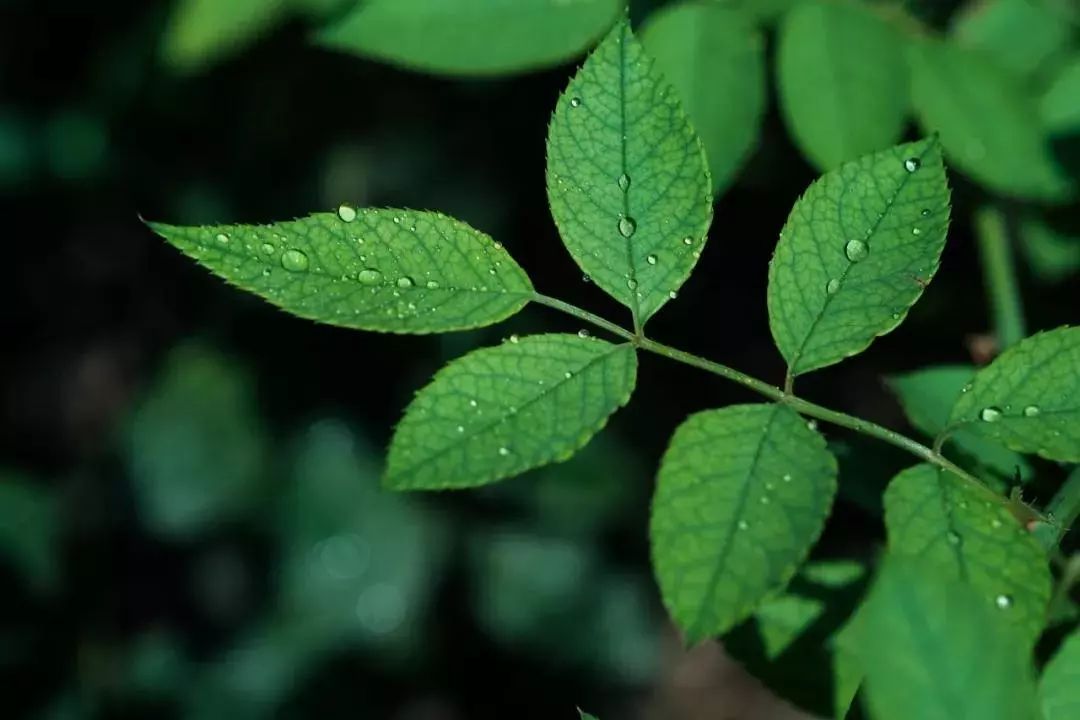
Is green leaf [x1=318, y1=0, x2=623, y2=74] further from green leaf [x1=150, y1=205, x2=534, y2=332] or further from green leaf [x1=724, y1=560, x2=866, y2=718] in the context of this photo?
green leaf [x1=724, y1=560, x2=866, y2=718]

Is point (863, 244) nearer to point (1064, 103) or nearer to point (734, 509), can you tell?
point (734, 509)

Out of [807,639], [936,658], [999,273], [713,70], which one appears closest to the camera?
[936,658]

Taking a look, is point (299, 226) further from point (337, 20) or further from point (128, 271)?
point (128, 271)

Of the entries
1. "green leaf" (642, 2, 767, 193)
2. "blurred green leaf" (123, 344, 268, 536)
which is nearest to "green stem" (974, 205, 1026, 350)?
"green leaf" (642, 2, 767, 193)

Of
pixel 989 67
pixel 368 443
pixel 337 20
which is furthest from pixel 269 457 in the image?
pixel 989 67

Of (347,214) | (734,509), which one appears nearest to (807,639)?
(734,509)

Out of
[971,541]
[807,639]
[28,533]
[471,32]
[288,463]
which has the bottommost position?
[28,533]
